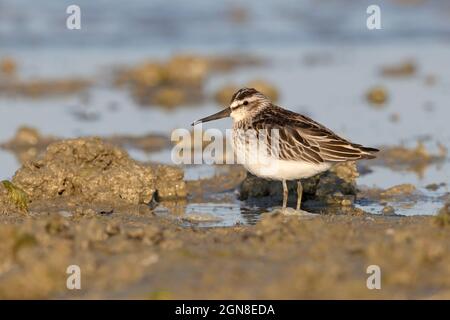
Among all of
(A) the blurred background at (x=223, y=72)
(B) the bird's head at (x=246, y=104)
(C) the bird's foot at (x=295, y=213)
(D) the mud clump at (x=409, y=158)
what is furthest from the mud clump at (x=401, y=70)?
(C) the bird's foot at (x=295, y=213)

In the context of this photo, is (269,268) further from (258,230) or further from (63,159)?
(63,159)

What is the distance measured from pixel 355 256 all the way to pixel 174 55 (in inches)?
461

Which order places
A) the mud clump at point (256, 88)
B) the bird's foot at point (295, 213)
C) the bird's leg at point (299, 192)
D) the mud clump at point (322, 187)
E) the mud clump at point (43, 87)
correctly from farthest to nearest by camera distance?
the mud clump at point (43, 87), the mud clump at point (256, 88), the mud clump at point (322, 187), the bird's leg at point (299, 192), the bird's foot at point (295, 213)

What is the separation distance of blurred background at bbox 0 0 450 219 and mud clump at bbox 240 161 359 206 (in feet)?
1.24

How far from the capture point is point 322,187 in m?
11.4

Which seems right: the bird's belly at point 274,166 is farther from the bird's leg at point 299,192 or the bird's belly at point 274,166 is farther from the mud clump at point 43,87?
the mud clump at point 43,87

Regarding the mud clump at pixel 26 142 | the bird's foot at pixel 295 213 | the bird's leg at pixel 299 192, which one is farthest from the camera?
the mud clump at pixel 26 142

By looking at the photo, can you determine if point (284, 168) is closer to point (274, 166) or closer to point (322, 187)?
point (274, 166)

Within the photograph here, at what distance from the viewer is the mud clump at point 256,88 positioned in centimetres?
1638

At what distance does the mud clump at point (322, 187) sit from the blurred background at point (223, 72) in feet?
1.24

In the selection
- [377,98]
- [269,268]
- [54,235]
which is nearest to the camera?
[269,268]

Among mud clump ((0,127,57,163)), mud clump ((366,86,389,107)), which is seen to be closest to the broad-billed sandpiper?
mud clump ((0,127,57,163))

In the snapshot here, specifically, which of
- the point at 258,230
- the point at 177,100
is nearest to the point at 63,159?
the point at 258,230
